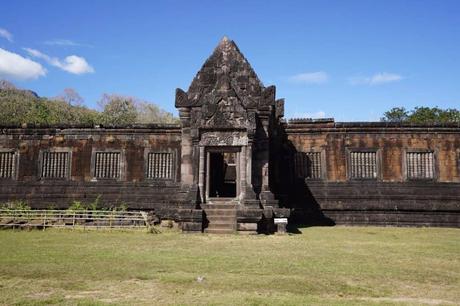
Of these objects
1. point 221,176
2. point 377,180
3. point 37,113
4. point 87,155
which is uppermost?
point 37,113

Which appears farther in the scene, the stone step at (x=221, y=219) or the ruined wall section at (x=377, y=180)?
the ruined wall section at (x=377, y=180)

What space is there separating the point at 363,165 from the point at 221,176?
24.9ft

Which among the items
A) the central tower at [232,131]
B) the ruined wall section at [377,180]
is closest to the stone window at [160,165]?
the central tower at [232,131]

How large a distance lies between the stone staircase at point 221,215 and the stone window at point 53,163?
31.3 feet

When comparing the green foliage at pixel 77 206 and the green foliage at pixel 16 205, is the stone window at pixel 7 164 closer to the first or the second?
the green foliage at pixel 16 205

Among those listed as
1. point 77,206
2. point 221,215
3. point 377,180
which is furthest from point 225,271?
point 377,180

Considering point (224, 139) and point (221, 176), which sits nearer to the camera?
point (224, 139)

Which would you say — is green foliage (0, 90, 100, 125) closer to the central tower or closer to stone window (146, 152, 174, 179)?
stone window (146, 152, 174, 179)

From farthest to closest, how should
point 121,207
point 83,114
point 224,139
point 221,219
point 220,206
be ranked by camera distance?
point 83,114, point 121,207, point 224,139, point 220,206, point 221,219

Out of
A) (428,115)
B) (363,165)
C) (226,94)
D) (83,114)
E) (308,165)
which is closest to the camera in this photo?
(226,94)

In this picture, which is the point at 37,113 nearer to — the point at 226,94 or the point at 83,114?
the point at 83,114

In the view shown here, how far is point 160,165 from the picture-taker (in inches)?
827

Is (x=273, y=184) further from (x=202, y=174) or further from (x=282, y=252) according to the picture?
(x=282, y=252)

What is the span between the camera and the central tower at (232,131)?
15594mm
